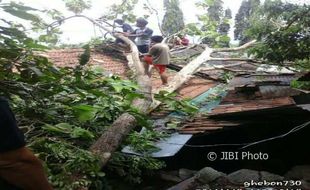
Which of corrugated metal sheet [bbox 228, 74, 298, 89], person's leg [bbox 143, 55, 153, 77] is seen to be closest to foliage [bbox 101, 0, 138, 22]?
person's leg [bbox 143, 55, 153, 77]

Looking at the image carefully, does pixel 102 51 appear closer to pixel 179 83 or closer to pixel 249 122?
pixel 179 83

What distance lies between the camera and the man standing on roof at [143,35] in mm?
9062

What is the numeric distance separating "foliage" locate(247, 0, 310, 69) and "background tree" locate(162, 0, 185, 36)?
11.3 m

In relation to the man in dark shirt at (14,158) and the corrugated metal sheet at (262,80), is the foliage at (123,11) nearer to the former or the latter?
the corrugated metal sheet at (262,80)

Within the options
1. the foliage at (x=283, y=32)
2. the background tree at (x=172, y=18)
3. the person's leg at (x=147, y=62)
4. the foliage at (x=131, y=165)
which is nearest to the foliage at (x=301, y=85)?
the foliage at (x=283, y=32)

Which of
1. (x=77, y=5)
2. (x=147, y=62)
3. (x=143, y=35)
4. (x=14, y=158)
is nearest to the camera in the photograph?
(x=14, y=158)

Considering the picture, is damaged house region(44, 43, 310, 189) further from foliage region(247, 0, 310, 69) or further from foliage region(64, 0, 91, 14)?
foliage region(64, 0, 91, 14)

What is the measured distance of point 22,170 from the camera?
135 cm

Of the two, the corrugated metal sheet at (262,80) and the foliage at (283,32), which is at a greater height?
the foliage at (283,32)

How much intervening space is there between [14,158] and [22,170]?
64mm

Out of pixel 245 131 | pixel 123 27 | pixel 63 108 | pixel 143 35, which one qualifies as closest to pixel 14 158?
pixel 63 108

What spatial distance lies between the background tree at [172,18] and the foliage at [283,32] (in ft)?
37.0

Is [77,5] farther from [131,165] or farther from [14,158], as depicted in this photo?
[14,158]

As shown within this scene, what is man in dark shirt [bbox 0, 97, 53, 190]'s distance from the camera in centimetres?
130
